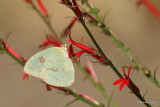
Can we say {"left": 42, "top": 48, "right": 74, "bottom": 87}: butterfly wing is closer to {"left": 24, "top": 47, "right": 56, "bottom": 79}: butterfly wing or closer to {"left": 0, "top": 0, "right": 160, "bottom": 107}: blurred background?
{"left": 24, "top": 47, "right": 56, "bottom": 79}: butterfly wing

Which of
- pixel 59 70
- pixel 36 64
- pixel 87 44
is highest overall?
pixel 36 64

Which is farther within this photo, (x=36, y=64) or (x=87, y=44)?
(x=87, y=44)

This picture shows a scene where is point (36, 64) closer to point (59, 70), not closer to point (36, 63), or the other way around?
point (36, 63)

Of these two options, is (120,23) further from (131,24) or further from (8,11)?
(8,11)

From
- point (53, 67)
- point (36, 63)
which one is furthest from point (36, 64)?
point (53, 67)

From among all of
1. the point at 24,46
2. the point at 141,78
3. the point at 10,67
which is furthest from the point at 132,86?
the point at 24,46

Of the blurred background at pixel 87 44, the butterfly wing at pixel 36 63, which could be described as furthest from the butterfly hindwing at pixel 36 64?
the blurred background at pixel 87 44
